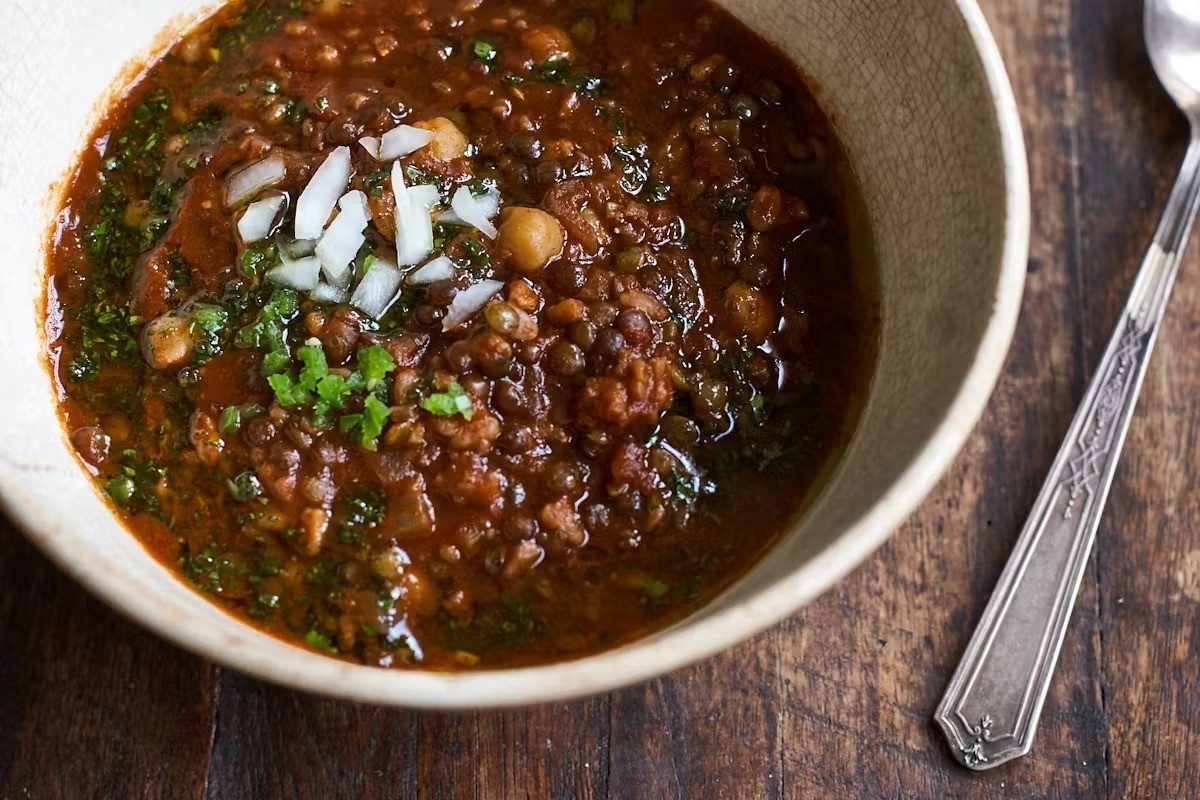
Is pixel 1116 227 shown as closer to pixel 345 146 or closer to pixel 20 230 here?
pixel 345 146

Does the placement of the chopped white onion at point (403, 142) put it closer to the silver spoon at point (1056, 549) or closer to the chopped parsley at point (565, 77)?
the chopped parsley at point (565, 77)

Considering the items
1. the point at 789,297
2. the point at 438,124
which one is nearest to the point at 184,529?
the point at 438,124

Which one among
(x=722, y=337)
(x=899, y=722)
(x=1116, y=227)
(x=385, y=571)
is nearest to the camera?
(x=385, y=571)

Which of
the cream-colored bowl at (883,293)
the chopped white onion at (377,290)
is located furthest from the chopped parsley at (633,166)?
the chopped white onion at (377,290)

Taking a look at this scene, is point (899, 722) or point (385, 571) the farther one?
point (899, 722)

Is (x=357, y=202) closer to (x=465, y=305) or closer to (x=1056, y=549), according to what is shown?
(x=465, y=305)
